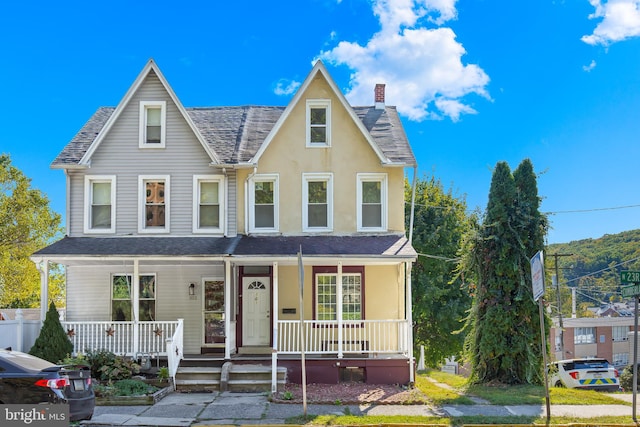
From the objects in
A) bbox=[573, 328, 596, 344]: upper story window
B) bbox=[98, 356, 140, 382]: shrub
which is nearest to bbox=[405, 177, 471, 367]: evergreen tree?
bbox=[98, 356, 140, 382]: shrub

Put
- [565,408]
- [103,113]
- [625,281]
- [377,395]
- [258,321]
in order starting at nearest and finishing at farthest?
[625,281] < [565,408] < [377,395] < [258,321] < [103,113]

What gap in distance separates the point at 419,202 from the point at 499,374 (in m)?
16.4

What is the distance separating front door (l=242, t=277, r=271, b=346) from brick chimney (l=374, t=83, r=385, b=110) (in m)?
7.43

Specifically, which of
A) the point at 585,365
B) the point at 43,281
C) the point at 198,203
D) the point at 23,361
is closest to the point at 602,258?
the point at 585,365

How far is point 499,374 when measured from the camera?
57.1 feet

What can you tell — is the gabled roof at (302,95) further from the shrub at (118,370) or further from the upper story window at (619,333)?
the upper story window at (619,333)

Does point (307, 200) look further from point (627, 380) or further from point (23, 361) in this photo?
point (627, 380)

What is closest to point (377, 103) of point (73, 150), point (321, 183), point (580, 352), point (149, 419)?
point (321, 183)

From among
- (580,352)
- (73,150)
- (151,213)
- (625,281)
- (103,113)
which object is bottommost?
(580,352)

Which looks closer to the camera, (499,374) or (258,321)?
(499,374)

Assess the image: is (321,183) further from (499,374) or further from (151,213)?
(499,374)

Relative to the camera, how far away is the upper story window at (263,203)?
19844 millimetres

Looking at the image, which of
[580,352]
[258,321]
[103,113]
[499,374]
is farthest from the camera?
[580,352]

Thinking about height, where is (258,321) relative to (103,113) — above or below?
below
